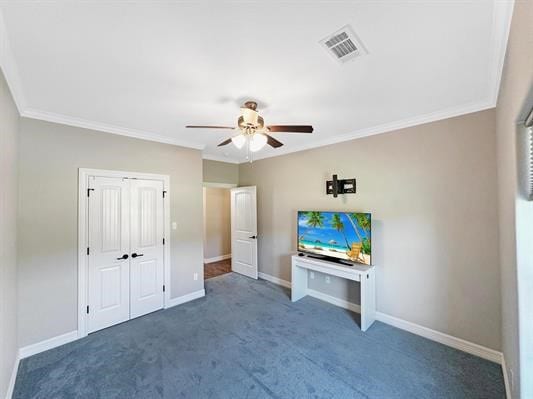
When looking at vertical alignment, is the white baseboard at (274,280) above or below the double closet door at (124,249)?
below

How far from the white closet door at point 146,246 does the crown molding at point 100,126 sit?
69 centimetres

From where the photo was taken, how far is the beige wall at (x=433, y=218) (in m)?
2.46

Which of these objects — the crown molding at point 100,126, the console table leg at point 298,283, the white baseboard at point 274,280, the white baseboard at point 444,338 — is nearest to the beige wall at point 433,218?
the white baseboard at point 444,338

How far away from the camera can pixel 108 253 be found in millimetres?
3139

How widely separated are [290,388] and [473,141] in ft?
10.5

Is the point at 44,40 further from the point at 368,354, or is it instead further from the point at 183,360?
the point at 368,354

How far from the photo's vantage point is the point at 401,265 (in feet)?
9.94

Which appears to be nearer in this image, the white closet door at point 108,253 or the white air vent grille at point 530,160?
the white air vent grille at point 530,160

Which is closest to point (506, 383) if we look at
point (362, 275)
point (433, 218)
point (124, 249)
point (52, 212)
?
point (362, 275)

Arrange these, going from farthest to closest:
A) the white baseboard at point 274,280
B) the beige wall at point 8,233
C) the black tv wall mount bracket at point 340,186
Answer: the white baseboard at point 274,280 < the black tv wall mount bracket at point 340,186 < the beige wall at point 8,233

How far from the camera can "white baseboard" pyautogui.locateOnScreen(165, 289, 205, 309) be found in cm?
372

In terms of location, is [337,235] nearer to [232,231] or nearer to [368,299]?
[368,299]

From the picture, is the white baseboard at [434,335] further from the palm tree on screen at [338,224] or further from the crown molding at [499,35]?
the crown molding at [499,35]

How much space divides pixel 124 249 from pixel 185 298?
1340 mm
